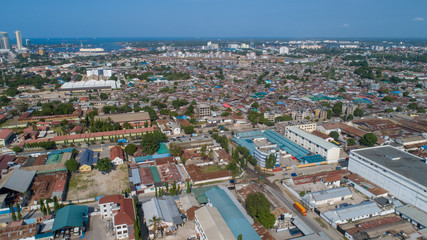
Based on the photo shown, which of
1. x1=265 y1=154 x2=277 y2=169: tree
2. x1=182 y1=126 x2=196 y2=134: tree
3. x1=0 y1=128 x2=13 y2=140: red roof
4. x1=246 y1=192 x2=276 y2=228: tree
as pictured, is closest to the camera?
x1=246 y1=192 x2=276 y2=228: tree

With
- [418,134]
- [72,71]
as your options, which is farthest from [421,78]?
[72,71]

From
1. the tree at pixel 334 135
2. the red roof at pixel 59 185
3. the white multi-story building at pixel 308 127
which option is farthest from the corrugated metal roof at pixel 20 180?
the tree at pixel 334 135

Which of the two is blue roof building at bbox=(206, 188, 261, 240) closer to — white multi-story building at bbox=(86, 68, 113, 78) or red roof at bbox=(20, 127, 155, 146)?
red roof at bbox=(20, 127, 155, 146)

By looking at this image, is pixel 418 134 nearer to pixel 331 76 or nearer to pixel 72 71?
pixel 331 76

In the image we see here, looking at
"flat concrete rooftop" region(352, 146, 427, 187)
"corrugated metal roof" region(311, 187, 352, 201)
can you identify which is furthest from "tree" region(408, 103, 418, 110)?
"corrugated metal roof" region(311, 187, 352, 201)

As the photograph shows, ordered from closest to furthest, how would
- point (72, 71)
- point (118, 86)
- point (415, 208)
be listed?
point (415, 208) → point (118, 86) → point (72, 71)

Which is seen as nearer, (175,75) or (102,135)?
(102,135)
